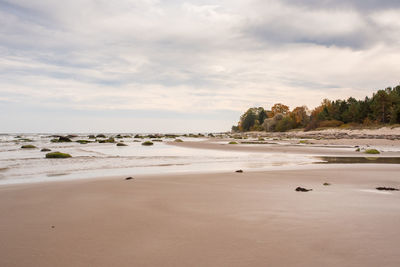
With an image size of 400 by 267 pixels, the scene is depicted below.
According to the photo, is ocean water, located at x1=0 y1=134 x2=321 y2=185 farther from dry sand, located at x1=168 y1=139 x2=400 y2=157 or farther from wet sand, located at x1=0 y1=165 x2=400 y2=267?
dry sand, located at x1=168 y1=139 x2=400 y2=157

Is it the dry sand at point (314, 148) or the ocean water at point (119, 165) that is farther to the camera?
the dry sand at point (314, 148)

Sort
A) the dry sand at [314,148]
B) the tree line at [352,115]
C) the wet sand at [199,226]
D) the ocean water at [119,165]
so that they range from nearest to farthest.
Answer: the wet sand at [199,226]
the ocean water at [119,165]
the dry sand at [314,148]
the tree line at [352,115]

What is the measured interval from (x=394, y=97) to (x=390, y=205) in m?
73.1

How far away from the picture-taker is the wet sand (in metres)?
3.00

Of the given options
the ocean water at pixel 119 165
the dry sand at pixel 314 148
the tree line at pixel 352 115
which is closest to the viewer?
the ocean water at pixel 119 165

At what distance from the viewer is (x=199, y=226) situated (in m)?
4.00

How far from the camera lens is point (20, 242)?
11.4 feet

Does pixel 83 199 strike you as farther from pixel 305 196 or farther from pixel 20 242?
pixel 305 196

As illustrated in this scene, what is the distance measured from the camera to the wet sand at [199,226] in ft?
9.86

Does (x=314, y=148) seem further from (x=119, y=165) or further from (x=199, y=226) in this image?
(x=199, y=226)

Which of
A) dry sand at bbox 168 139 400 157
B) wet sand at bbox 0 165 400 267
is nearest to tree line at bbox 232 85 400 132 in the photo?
dry sand at bbox 168 139 400 157

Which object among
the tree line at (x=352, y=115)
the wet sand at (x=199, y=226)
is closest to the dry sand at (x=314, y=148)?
the wet sand at (x=199, y=226)

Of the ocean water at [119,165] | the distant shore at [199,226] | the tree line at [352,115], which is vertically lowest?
the ocean water at [119,165]

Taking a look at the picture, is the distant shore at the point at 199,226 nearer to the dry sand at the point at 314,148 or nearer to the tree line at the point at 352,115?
the dry sand at the point at 314,148
